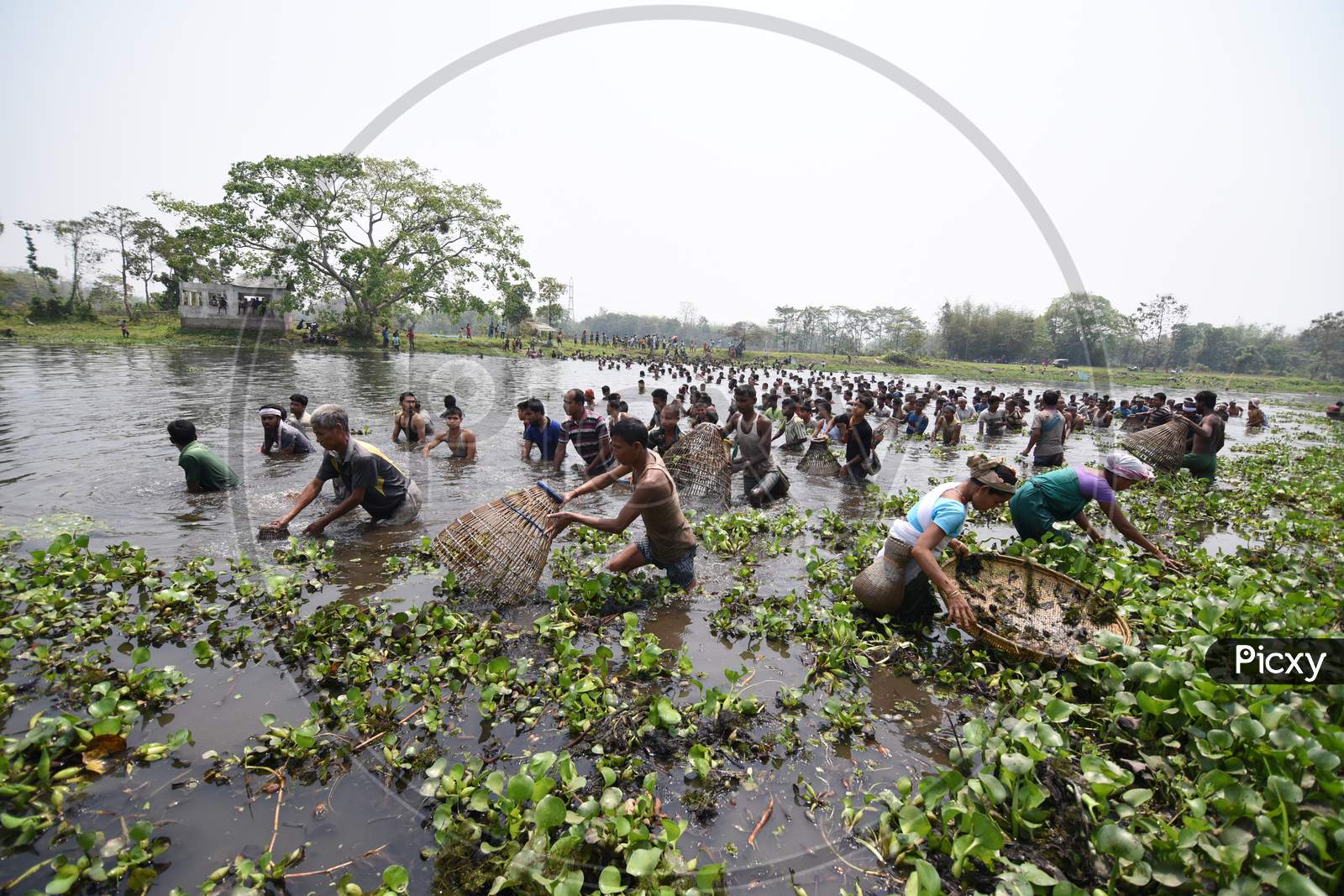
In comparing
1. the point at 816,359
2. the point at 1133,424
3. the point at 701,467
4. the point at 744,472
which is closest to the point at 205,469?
the point at 701,467

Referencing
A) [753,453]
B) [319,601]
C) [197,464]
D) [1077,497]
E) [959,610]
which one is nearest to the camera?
[959,610]

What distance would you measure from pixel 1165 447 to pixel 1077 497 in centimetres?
686

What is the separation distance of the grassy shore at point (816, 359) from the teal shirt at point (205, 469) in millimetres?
35931

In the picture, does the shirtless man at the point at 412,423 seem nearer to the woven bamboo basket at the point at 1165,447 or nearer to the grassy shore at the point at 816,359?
the woven bamboo basket at the point at 1165,447

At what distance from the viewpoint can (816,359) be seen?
2643 inches

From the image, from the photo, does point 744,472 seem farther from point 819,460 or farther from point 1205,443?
point 1205,443

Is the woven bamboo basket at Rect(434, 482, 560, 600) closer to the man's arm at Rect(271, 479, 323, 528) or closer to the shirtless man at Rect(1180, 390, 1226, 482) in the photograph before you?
the man's arm at Rect(271, 479, 323, 528)

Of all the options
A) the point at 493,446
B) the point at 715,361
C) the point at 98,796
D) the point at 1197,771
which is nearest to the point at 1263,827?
the point at 1197,771

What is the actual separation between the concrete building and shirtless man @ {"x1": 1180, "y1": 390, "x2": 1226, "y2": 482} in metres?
47.8

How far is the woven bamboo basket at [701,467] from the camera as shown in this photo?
8508mm

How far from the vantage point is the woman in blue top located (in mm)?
4027

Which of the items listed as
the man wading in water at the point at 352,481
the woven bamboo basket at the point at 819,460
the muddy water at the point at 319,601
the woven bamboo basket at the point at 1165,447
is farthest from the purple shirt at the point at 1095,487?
the man wading in water at the point at 352,481

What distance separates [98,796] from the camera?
9.37 feet

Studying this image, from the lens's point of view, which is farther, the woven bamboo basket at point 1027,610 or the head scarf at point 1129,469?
the head scarf at point 1129,469
